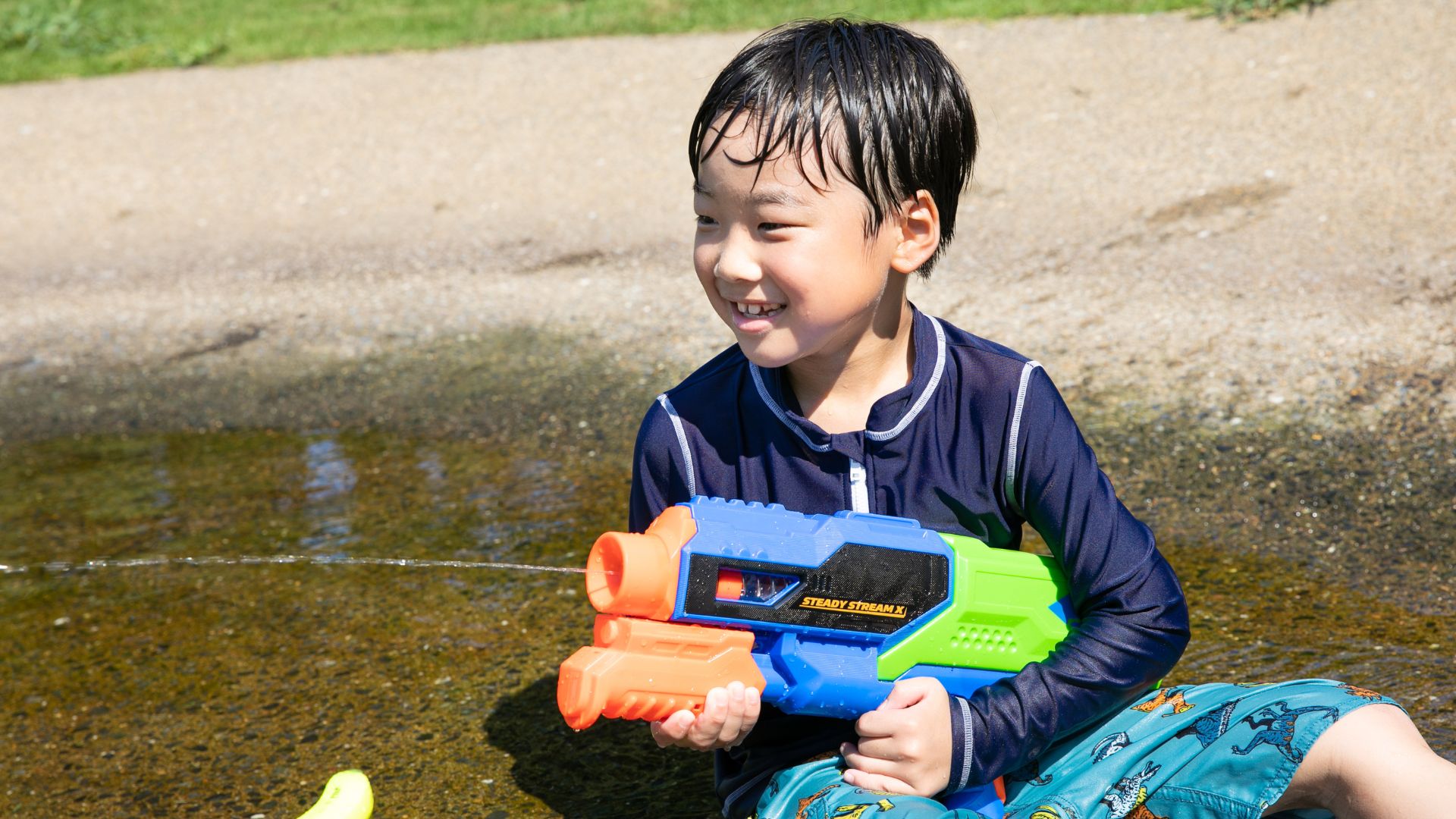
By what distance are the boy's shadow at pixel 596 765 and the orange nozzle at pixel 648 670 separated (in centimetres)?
74

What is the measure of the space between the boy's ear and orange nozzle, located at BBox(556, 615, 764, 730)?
2.26 ft

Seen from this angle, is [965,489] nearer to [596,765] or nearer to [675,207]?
[596,765]

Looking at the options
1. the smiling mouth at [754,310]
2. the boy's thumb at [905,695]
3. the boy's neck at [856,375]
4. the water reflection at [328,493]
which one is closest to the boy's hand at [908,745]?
the boy's thumb at [905,695]

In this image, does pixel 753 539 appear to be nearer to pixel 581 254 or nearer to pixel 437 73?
pixel 581 254

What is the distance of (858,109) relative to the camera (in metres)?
2.21

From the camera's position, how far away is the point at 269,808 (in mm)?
2820

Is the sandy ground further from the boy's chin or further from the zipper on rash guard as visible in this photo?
the boy's chin

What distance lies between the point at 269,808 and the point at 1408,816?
2.07m

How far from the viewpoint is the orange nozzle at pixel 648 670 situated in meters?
1.94

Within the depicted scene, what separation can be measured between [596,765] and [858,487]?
3.12ft

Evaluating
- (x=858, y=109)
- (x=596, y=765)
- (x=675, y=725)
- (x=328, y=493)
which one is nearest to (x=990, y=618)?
(x=675, y=725)

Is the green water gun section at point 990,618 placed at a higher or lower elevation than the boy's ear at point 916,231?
lower

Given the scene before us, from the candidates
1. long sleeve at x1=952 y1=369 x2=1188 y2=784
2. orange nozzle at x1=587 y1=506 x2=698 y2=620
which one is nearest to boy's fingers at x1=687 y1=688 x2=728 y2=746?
orange nozzle at x1=587 y1=506 x2=698 y2=620

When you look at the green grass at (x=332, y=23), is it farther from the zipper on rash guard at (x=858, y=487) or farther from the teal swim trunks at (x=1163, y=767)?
the teal swim trunks at (x=1163, y=767)
